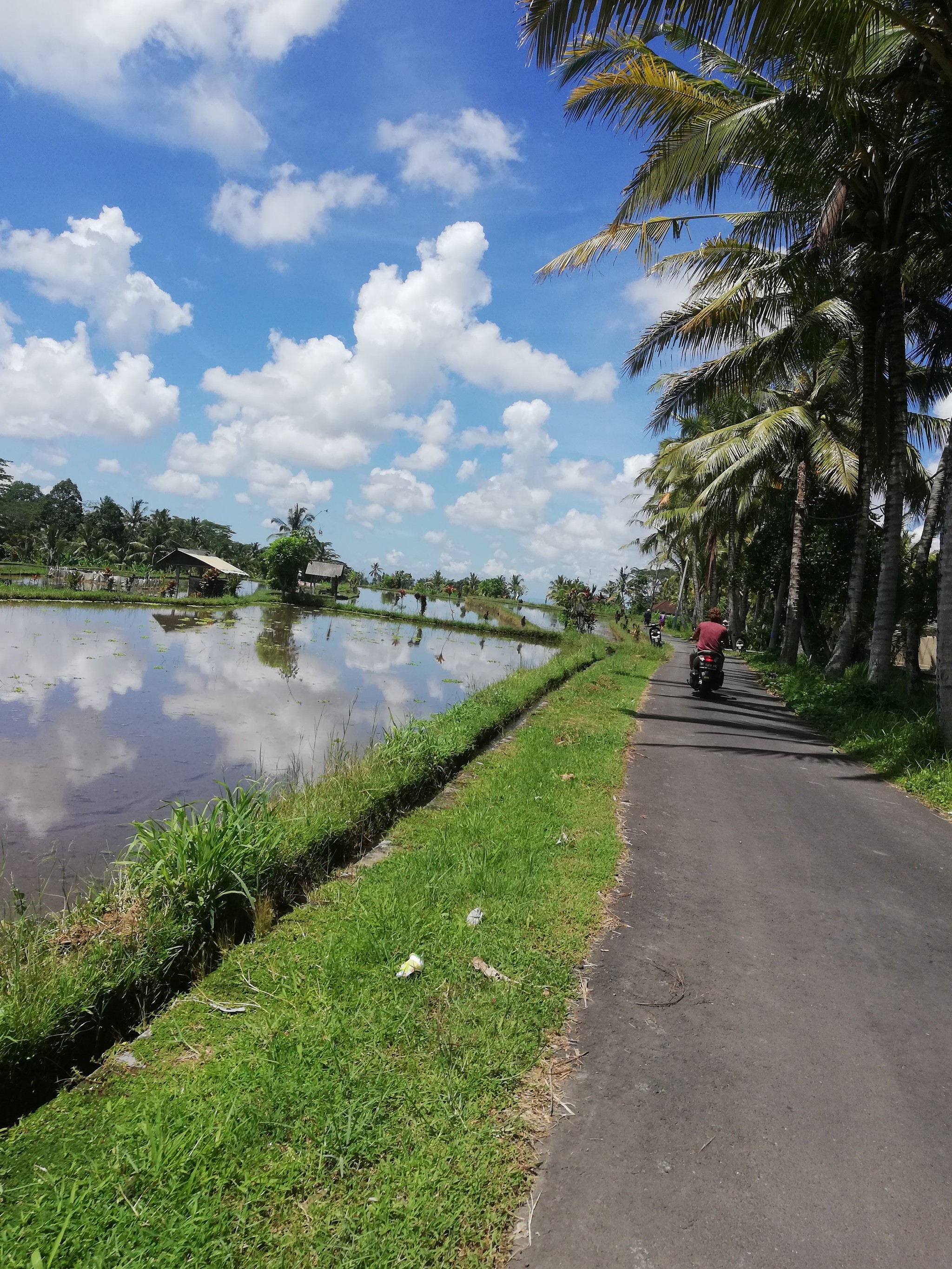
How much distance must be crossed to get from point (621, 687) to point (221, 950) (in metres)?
11.9

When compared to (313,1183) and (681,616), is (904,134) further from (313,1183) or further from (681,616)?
(681,616)

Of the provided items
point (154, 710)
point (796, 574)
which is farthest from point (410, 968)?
point (796, 574)

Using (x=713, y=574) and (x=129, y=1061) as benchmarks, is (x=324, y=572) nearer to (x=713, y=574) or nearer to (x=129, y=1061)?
(x=713, y=574)

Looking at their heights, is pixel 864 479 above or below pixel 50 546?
above

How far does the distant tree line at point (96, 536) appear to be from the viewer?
50.6 meters

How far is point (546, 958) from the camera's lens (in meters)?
3.29

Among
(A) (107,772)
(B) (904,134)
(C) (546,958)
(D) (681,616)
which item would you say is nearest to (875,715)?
(B) (904,134)

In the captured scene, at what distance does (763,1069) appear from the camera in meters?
2.65

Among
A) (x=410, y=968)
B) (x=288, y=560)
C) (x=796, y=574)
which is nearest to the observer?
(x=410, y=968)

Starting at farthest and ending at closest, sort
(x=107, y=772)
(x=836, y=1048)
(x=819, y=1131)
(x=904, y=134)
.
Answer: (x=904, y=134)
(x=107, y=772)
(x=836, y=1048)
(x=819, y=1131)

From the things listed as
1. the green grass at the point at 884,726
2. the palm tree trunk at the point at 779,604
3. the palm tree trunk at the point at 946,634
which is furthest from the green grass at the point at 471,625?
the palm tree trunk at the point at 946,634

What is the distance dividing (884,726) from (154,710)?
10.9 meters

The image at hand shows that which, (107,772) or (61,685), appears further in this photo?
(61,685)

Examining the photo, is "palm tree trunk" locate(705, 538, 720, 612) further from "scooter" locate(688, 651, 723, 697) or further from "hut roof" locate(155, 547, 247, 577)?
"hut roof" locate(155, 547, 247, 577)
